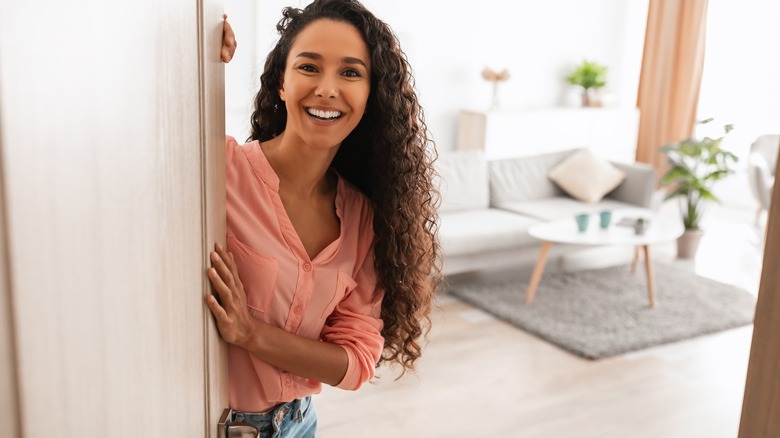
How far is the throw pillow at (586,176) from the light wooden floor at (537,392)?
1.60 meters

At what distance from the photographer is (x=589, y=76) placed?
7.55 metres

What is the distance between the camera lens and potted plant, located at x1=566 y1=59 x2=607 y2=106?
7512mm

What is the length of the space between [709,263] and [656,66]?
2786 millimetres

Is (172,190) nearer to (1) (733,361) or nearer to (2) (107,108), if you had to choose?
(2) (107,108)

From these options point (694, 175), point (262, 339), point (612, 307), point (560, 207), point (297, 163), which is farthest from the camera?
point (694, 175)

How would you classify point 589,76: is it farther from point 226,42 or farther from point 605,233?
point 226,42

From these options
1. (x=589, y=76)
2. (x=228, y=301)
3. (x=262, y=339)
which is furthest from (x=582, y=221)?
(x=228, y=301)

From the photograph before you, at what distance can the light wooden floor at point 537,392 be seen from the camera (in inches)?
134

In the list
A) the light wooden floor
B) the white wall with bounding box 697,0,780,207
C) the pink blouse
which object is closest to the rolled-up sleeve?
the pink blouse

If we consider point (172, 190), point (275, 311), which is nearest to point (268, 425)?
point (275, 311)

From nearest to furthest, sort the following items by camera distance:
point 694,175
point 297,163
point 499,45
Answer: point 297,163 < point 694,175 < point 499,45

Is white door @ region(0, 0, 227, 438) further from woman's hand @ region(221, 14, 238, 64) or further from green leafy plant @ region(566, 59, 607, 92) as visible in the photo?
green leafy plant @ region(566, 59, 607, 92)

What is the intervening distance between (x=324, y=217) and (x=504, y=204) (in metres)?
4.37

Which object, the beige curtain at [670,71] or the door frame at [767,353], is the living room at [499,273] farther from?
the door frame at [767,353]
